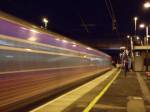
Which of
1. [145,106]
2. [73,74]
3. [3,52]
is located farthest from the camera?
[73,74]

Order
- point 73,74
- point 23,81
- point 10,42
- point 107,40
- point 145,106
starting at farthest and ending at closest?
Result: point 107,40 → point 73,74 → point 145,106 → point 23,81 → point 10,42

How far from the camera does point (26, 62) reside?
9766 millimetres

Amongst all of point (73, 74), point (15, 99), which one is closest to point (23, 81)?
point (15, 99)

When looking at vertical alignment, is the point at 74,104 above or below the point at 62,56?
below

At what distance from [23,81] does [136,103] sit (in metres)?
4.37

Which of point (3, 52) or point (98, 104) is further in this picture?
point (98, 104)

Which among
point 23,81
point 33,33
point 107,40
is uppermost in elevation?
point 107,40

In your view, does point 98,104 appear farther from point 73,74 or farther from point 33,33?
point 73,74

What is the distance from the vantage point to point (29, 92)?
1019 centimetres

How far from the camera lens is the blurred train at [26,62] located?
8359mm

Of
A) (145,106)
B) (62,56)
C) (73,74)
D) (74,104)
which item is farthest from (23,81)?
(73,74)

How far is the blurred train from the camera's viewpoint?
8359 millimetres

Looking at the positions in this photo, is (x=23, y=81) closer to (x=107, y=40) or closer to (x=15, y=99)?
(x=15, y=99)

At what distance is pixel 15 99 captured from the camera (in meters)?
9.04
